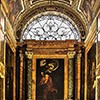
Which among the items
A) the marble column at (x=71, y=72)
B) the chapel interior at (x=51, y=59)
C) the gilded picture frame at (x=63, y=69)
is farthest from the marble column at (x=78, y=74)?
the gilded picture frame at (x=63, y=69)

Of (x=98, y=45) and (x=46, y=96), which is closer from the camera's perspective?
(x=98, y=45)

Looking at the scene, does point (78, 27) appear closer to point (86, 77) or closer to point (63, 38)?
point (63, 38)

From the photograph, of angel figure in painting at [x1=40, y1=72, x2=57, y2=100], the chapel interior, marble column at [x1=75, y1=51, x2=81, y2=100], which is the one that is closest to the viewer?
the chapel interior

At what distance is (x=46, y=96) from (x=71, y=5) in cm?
567

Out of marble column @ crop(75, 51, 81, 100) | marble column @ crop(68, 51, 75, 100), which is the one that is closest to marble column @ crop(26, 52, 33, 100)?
marble column @ crop(68, 51, 75, 100)

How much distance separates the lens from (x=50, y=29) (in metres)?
26.5

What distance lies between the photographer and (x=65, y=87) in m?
25.2

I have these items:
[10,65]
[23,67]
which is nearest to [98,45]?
[10,65]

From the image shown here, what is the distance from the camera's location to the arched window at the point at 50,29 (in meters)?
26.4

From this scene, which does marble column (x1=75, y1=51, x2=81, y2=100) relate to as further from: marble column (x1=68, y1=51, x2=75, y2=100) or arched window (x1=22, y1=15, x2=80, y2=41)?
arched window (x1=22, y1=15, x2=80, y2=41)

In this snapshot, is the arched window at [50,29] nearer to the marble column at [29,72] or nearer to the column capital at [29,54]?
the column capital at [29,54]

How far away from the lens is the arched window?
26.4 meters

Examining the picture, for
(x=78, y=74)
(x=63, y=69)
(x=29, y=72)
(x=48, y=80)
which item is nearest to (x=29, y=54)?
(x=29, y=72)

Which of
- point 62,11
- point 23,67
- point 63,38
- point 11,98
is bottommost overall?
point 11,98
